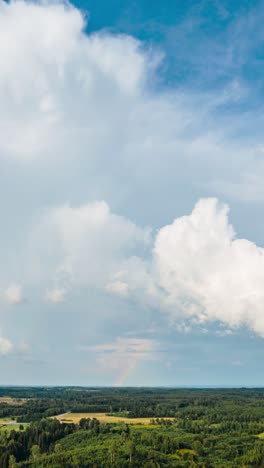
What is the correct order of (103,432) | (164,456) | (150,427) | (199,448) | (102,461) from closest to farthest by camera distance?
(102,461) → (164,456) → (199,448) → (103,432) → (150,427)

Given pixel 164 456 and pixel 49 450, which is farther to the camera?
pixel 49 450

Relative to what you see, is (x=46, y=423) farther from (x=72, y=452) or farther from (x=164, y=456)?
(x=164, y=456)

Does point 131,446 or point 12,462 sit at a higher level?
point 131,446

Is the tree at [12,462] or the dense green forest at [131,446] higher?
the dense green forest at [131,446]

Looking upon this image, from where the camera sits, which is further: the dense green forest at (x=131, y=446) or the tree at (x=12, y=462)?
the tree at (x=12, y=462)

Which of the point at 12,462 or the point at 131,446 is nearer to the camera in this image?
the point at 12,462

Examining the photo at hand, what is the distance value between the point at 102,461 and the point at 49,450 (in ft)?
132

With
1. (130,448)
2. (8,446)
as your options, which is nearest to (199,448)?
(130,448)

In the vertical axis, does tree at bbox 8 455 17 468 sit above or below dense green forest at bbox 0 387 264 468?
below

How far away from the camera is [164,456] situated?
13675cm

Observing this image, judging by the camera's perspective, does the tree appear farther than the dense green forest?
Yes

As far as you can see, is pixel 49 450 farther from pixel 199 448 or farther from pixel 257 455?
pixel 257 455

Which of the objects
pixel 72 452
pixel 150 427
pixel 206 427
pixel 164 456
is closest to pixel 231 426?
pixel 206 427

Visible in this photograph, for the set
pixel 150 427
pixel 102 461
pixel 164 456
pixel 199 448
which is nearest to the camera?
pixel 102 461
